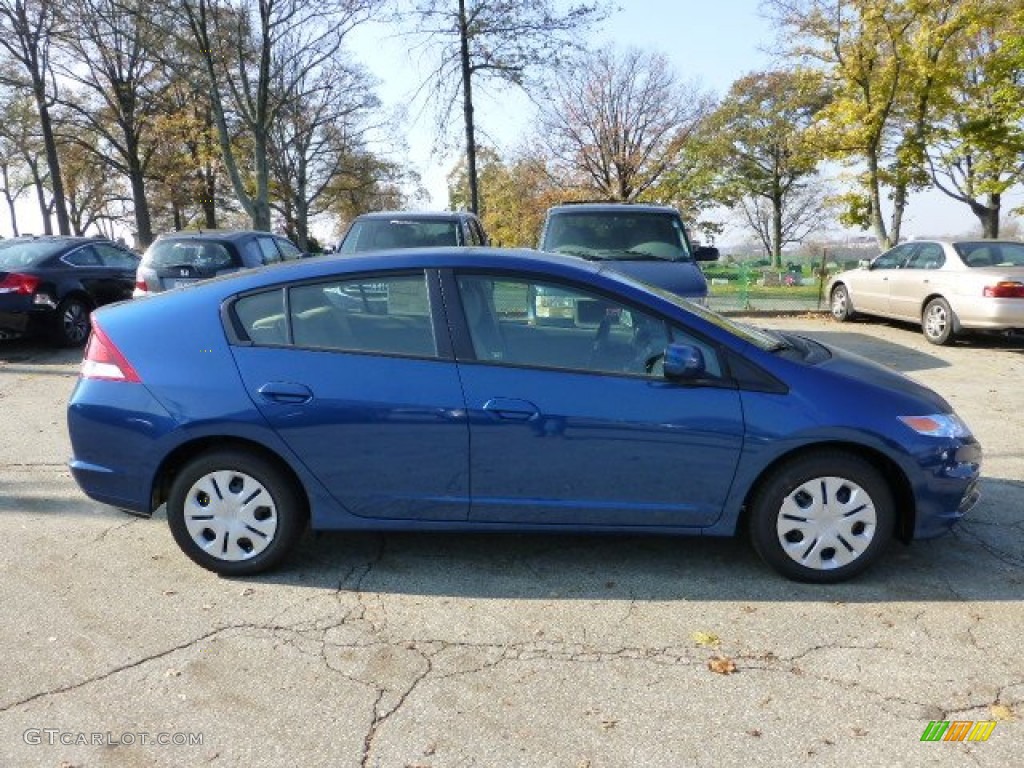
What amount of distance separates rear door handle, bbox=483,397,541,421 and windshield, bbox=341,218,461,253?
6537 mm

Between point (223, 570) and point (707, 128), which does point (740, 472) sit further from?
point (707, 128)

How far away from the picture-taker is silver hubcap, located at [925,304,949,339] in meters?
10.7

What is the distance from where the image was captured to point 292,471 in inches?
147

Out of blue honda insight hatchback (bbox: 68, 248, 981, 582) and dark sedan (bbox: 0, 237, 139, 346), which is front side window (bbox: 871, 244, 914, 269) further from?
dark sedan (bbox: 0, 237, 139, 346)

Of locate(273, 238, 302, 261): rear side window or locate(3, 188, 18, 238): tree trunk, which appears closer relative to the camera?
locate(273, 238, 302, 261): rear side window

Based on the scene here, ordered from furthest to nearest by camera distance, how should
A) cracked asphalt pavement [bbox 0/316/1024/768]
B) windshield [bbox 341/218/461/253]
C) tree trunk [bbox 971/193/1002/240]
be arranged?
tree trunk [bbox 971/193/1002/240] < windshield [bbox 341/218/461/253] < cracked asphalt pavement [bbox 0/316/1024/768]

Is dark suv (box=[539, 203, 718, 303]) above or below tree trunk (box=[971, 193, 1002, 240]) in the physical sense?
below

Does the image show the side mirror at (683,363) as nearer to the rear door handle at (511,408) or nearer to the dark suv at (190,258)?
the rear door handle at (511,408)

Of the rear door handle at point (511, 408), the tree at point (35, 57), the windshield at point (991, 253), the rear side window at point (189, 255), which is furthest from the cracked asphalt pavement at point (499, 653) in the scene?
the tree at point (35, 57)

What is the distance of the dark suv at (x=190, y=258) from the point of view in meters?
9.88

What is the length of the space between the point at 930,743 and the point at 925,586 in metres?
1.29

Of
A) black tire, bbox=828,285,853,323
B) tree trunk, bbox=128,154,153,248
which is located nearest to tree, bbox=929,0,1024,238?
black tire, bbox=828,285,853,323

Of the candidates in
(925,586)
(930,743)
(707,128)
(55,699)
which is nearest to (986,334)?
(925,586)

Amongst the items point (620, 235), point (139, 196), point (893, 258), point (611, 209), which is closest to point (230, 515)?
point (620, 235)
